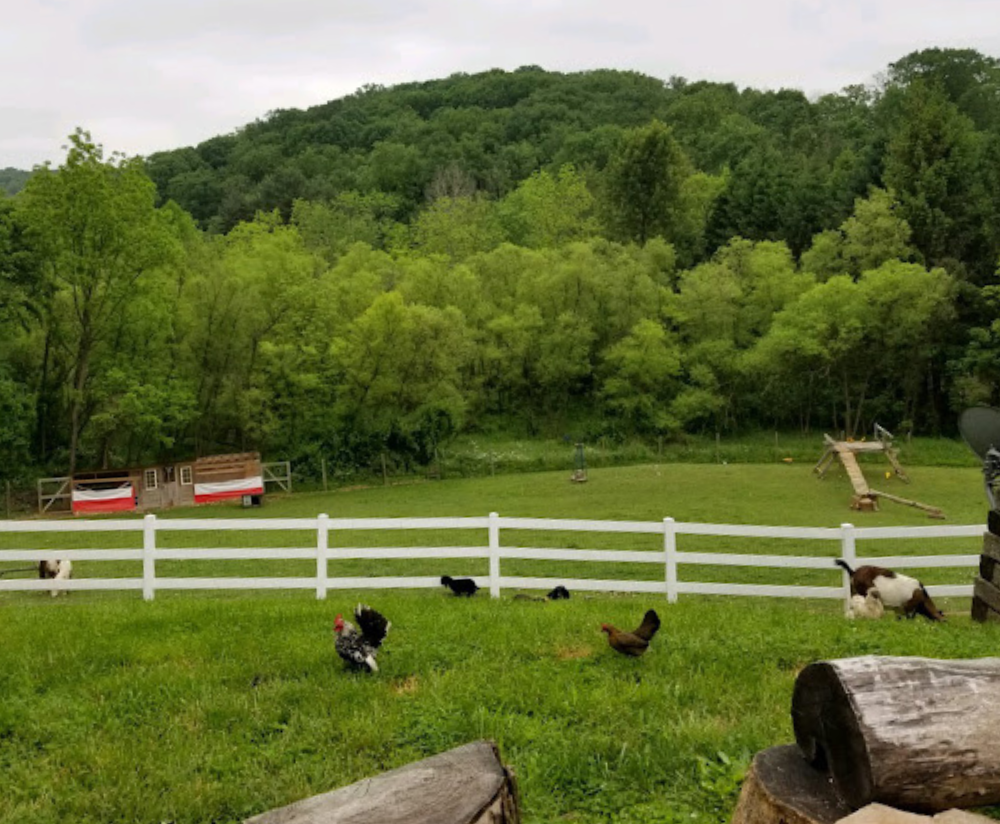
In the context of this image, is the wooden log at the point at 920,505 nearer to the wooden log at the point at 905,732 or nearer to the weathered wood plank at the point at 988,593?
the weathered wood plank at the point at 988,593

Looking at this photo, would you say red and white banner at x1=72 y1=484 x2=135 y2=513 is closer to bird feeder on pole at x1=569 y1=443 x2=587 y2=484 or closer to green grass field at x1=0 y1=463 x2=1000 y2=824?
bird feeder on pole at x1=569 y1=443 x2=587 y2=484

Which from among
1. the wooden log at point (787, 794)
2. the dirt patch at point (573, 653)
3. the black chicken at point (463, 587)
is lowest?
the black chicken at point (463, 587)

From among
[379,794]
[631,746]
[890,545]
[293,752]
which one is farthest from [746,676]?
[890,545]

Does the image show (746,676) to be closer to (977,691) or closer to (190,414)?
(977,691)

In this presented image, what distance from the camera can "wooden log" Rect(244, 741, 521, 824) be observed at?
3014 millimetres

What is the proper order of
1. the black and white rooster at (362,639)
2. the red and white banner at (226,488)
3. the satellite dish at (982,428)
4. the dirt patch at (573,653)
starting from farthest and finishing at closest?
the red and white banner at (226,488), the satellite dish at (982,428), the dirt patch at (573,653), the black and white rooster at (362,639)

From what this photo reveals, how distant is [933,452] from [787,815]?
38291 millimetres

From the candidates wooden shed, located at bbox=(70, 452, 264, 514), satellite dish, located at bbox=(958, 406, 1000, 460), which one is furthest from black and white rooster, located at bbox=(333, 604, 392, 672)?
wooden shed, located at bbox=(70, 452, 264, 514)

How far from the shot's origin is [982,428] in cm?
766

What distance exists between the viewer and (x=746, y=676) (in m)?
6.77

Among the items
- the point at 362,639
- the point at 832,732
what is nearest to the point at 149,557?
the point at 362,639

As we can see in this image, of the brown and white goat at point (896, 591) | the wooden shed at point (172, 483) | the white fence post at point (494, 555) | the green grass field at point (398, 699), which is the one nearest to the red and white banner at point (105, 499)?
the wooden shed at point (172, 483)

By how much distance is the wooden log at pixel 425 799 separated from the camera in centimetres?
301

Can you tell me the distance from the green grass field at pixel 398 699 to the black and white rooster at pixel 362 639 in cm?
15
